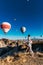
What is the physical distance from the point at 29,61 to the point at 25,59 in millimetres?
848

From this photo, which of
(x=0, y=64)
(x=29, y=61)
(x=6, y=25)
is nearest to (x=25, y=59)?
(x=29, y=61)

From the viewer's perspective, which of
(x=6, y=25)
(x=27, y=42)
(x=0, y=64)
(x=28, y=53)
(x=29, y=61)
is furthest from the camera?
(x=6, y=25)

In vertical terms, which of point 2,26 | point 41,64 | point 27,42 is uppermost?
point 2,26

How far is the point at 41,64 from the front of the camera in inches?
627

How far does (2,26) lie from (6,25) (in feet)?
2.85

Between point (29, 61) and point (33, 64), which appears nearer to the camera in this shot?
point (33, 64)

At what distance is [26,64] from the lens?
1617cm

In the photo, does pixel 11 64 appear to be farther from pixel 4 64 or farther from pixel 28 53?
pixel 28 53

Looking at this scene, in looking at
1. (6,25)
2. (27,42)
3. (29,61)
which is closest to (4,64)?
(29,61)

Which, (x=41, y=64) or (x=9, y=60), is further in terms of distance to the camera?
(x=9, y=60)

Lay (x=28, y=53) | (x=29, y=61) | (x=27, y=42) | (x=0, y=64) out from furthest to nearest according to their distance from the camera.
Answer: (x=28, y=53), (x=27, y=42), (x=29, y=61), (x=0, y=64)

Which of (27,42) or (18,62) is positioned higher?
(27,42)

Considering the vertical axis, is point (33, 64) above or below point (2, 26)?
below

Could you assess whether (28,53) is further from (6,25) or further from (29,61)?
(6,25)
